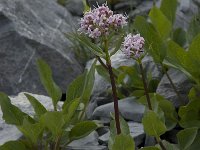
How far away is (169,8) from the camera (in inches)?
155

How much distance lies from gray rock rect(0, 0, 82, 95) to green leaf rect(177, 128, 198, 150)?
2.28m

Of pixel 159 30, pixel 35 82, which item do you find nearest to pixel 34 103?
pixel 159 30

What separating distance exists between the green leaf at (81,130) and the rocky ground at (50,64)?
0.12 m

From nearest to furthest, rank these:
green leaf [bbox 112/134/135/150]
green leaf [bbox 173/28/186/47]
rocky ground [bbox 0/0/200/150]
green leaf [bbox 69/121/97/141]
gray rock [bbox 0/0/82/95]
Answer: green leaf [bbox 112/134/135/150], green leaf [bbox 69/121/97/141], rocky ground [bbox 0/0/200/150], green leaf [bbox 173/28/186/47], gray rock [bbox 0/0/82/95]

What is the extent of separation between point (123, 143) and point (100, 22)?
1.88 feet

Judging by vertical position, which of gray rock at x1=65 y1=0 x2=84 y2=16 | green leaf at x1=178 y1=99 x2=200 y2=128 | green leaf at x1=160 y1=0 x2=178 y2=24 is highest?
gray rock at x1=65 y1=0 x2=84 y2=16

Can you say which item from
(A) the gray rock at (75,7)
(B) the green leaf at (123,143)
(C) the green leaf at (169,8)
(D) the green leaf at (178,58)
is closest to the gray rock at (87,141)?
(D) the green leaf at (178,58)

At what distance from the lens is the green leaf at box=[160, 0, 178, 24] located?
3887 mm

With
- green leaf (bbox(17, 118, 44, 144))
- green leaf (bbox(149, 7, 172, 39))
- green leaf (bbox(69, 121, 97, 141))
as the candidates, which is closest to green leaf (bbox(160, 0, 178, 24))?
green leaf (bbox(149, 7, 172, 39))

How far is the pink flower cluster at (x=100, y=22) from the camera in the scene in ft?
8.35

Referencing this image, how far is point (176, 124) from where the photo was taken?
136 inches

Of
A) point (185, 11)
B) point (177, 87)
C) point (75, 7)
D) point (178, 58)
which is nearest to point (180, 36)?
point (177, 87)

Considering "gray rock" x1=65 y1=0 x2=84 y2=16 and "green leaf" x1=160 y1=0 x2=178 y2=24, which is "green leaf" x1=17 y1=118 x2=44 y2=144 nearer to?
"green leaf" x1=160 y1=0 x2=178 y2=24

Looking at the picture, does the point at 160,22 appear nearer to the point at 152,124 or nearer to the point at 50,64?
the point at 152,124
